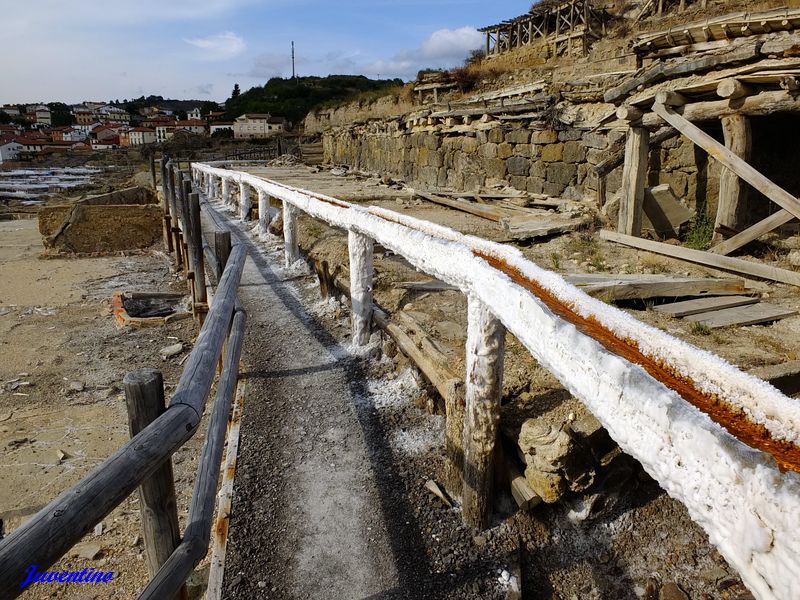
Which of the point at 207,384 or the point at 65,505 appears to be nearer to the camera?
the point at 65,505

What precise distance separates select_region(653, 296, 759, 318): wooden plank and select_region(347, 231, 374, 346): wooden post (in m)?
2.50

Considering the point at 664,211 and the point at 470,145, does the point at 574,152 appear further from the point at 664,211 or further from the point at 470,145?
the point at 470,145

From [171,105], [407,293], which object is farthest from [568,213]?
[171,105]

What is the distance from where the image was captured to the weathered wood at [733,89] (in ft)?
18.8

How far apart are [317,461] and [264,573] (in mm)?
824

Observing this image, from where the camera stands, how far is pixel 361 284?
439 cm

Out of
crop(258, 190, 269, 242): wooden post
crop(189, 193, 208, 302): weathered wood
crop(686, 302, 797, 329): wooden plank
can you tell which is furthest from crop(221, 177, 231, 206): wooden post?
crop(686, 302, 797, 329): wooden plank

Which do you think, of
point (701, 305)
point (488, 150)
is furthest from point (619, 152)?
point (488, 150)

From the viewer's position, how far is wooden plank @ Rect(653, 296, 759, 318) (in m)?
4.52

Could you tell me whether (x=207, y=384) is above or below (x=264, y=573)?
above

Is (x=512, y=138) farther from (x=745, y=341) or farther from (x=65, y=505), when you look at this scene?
(x=65, y=505)

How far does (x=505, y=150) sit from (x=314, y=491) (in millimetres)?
10966

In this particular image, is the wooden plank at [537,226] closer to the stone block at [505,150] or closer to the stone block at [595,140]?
the stone block at [595,140]

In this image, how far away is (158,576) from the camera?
5.53 ft
